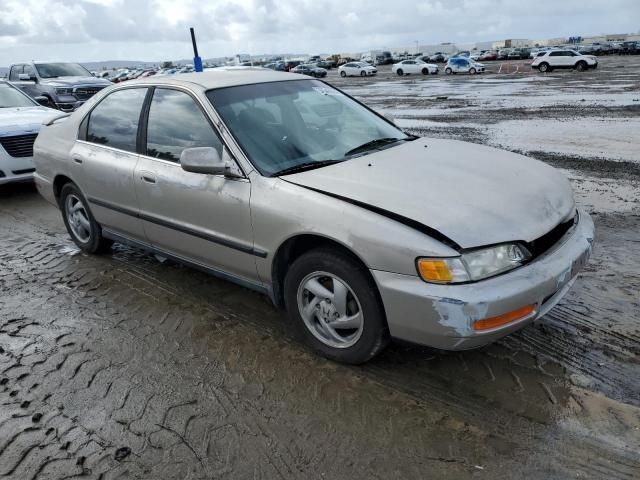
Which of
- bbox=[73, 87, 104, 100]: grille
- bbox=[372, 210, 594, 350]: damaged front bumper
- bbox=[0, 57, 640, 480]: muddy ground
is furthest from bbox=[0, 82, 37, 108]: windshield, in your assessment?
bbox=[372, 210, 594, 350]: damaged front bumper

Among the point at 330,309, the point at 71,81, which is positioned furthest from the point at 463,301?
the point at 71,81

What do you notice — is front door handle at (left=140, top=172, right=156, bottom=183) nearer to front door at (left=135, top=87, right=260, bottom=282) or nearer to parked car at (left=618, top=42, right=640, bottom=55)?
front door at (left=135, top=87, right=260, bottom=282)

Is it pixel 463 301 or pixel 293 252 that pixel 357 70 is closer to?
pixel 293 252

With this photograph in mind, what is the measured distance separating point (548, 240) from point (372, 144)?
4.74 feet

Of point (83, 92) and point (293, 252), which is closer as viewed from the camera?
point (293, 252)

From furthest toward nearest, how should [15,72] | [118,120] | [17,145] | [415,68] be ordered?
[415,68] < [15,72] < [17,145] < [118,120]

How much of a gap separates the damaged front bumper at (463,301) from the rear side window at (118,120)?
252 cm

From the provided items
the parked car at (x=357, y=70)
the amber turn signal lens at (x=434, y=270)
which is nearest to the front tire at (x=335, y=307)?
the amber turn signal lens at (x=434, y=270)

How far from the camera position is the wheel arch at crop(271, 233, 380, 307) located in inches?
114

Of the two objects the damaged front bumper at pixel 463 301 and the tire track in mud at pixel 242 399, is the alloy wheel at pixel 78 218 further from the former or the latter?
the damaged front bumper at pixel 463 301

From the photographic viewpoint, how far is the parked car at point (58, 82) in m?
14.5

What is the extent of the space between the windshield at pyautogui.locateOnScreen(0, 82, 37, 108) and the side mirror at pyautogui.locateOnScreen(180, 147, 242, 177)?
736cm

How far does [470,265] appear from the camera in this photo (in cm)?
259

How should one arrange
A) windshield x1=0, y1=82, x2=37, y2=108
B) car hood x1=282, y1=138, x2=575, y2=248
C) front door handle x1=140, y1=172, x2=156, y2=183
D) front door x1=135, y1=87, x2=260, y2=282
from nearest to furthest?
1. car hood x1=282, y1=138, x2=575, y2=248
2. front door x1=135, y1=87, x2=260, y2=282
3. front door handle x1=140, y1=172, x2=156, y2=183
4. windshield x1=0, y1=82, x2=37, y2=108
